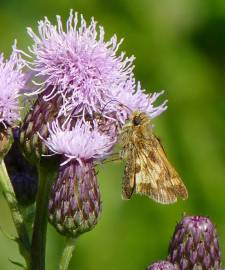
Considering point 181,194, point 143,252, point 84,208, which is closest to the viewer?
point 84,208

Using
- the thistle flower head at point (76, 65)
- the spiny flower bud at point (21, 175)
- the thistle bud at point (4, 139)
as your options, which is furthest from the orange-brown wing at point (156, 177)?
the thistle bud at point (4, 139)

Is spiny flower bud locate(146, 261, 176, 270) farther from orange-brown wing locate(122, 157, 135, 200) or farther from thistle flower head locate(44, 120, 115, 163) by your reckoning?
thistle flower head locate(44, 120, 115, 163)

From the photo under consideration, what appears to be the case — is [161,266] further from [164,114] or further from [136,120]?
[164,114]

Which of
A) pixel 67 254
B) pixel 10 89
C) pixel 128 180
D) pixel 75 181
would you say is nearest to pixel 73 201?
pixel 75 181

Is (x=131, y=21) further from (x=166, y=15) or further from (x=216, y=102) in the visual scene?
(x=216, y=102)

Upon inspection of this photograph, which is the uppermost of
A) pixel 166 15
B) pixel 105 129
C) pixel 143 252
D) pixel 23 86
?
pixel 166 15

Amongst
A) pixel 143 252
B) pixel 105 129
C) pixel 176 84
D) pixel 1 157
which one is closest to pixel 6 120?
pixel 1 157
